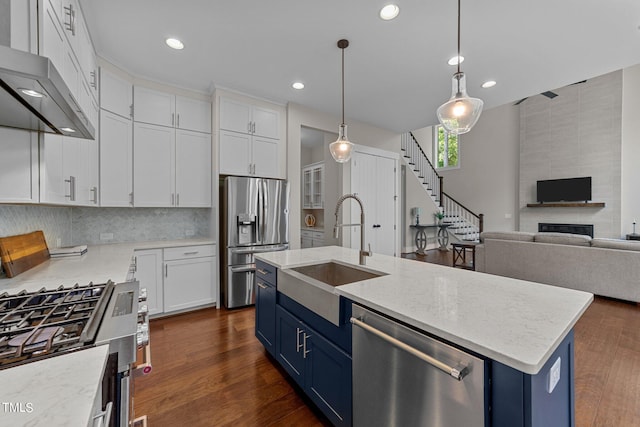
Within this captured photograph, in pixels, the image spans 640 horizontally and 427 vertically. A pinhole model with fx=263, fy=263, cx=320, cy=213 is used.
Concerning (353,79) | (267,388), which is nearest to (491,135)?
(353,79)

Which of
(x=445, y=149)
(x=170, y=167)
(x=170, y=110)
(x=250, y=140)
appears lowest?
(x=170, y=167)

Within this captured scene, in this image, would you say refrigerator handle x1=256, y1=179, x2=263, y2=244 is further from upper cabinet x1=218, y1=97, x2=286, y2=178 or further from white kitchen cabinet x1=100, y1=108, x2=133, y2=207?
white kitchen cabinet x1=100, y1=108, x2=133, y2=207

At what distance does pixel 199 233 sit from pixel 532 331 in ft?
12.3

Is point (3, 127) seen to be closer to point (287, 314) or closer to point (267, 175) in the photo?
point (287, 314)

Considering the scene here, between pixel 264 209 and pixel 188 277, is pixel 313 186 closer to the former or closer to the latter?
pixel 264 209

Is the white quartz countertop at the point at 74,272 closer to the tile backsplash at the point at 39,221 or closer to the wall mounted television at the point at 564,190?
the tile backsplash at the point at 39,221

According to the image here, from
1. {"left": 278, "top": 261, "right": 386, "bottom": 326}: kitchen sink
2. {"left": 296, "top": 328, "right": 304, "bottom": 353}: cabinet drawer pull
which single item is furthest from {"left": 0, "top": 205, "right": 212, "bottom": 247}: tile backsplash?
{"left": 296, "top": 328, "right": 304, "bottom": 353}: cabinet drawer pull

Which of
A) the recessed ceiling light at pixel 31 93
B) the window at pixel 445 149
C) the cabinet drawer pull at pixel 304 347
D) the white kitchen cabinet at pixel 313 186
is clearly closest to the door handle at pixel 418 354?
the cabinet drawer pull at pixel 304 347

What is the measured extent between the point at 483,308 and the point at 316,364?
1.00m

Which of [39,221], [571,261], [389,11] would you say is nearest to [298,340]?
[39,221]

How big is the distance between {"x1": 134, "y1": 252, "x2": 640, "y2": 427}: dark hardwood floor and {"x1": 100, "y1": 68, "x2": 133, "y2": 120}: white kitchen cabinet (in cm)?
239

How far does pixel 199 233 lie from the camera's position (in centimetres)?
374

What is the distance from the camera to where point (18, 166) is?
4.68ft

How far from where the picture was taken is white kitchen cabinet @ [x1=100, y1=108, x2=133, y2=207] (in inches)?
108
